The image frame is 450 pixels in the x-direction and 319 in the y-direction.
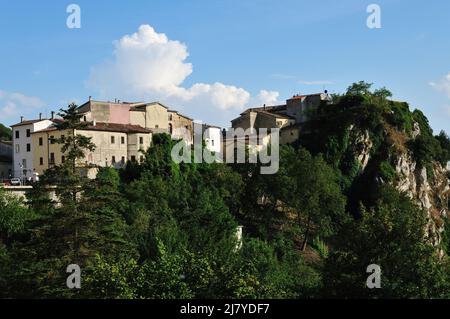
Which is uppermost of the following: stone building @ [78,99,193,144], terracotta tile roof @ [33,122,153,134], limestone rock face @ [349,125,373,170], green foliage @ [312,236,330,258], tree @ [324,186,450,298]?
stone building @ [78,99,193,144]

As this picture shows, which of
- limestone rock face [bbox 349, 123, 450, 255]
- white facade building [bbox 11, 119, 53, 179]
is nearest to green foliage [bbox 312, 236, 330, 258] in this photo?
limestone rock face [bbox 349, 123, 450, 255]

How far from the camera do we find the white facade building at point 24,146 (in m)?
66.6

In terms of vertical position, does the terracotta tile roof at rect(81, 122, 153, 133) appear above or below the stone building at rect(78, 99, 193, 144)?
below

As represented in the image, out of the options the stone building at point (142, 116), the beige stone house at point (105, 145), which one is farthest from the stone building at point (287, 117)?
the beige stone house at point (105, 145)

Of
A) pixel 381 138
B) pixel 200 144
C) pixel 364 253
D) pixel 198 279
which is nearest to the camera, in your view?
pixel 198 279

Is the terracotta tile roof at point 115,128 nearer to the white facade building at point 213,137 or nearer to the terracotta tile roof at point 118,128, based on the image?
the terracotta tile roof at point 118,128

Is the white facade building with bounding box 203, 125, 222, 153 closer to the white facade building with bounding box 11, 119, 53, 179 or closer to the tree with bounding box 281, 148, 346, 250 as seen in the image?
the tree with bounding box 281, 148, 346, 250

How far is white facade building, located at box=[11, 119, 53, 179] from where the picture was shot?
66.6m

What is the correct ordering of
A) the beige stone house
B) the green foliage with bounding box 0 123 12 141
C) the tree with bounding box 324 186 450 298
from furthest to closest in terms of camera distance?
the green foliage with bounding box 0 123 12 141, the beige stone house, the tree with bounding box 324 186 450 298

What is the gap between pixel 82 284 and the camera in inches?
1118

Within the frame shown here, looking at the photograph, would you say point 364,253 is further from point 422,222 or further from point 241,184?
point 241,184

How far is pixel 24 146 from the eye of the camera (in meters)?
67.7

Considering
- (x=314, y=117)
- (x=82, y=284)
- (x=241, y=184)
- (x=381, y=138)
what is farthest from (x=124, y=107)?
(x=82, y=284)

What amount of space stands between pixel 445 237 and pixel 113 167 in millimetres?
39367
